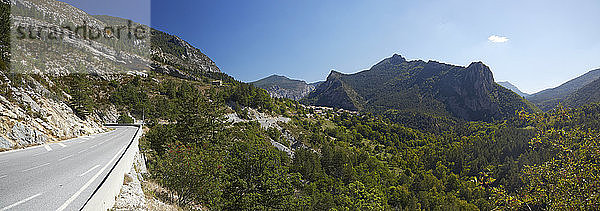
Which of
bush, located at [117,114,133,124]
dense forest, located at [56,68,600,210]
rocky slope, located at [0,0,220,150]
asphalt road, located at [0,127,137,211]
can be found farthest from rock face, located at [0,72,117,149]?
bush, located at [117,114,133,124]

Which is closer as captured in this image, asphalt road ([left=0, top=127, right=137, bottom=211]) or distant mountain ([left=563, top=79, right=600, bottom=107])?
asphalt road ([left=0, top=127, right=137, bottom=211])

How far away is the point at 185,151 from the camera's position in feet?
49.1

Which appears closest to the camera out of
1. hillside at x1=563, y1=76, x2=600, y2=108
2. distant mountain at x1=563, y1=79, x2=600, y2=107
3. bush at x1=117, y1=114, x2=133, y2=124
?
bush at x1=117, y1=114, x2=133, y2=124

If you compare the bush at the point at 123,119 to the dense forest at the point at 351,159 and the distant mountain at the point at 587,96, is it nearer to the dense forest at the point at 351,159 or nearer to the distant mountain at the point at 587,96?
the dense forest at the point at 351,159

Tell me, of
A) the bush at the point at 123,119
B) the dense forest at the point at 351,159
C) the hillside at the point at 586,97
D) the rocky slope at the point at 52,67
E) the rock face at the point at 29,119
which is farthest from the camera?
the hillside at the point at 586,97

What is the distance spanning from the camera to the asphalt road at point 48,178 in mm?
7234

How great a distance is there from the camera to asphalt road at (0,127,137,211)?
7.23 meters

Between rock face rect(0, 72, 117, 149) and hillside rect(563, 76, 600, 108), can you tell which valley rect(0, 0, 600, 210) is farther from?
hillside rect(563, 76, 600, 108)

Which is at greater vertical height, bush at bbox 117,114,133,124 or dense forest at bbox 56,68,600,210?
bush at bbox 117,114,133,124

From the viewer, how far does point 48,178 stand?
976cm

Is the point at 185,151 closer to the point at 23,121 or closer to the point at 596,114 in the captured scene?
the point at 23,121

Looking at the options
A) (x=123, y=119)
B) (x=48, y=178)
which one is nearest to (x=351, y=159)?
(x=123, y=119)

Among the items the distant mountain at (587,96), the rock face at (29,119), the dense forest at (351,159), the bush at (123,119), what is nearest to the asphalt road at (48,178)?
the rock face at (29,119)

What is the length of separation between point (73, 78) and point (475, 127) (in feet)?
781
